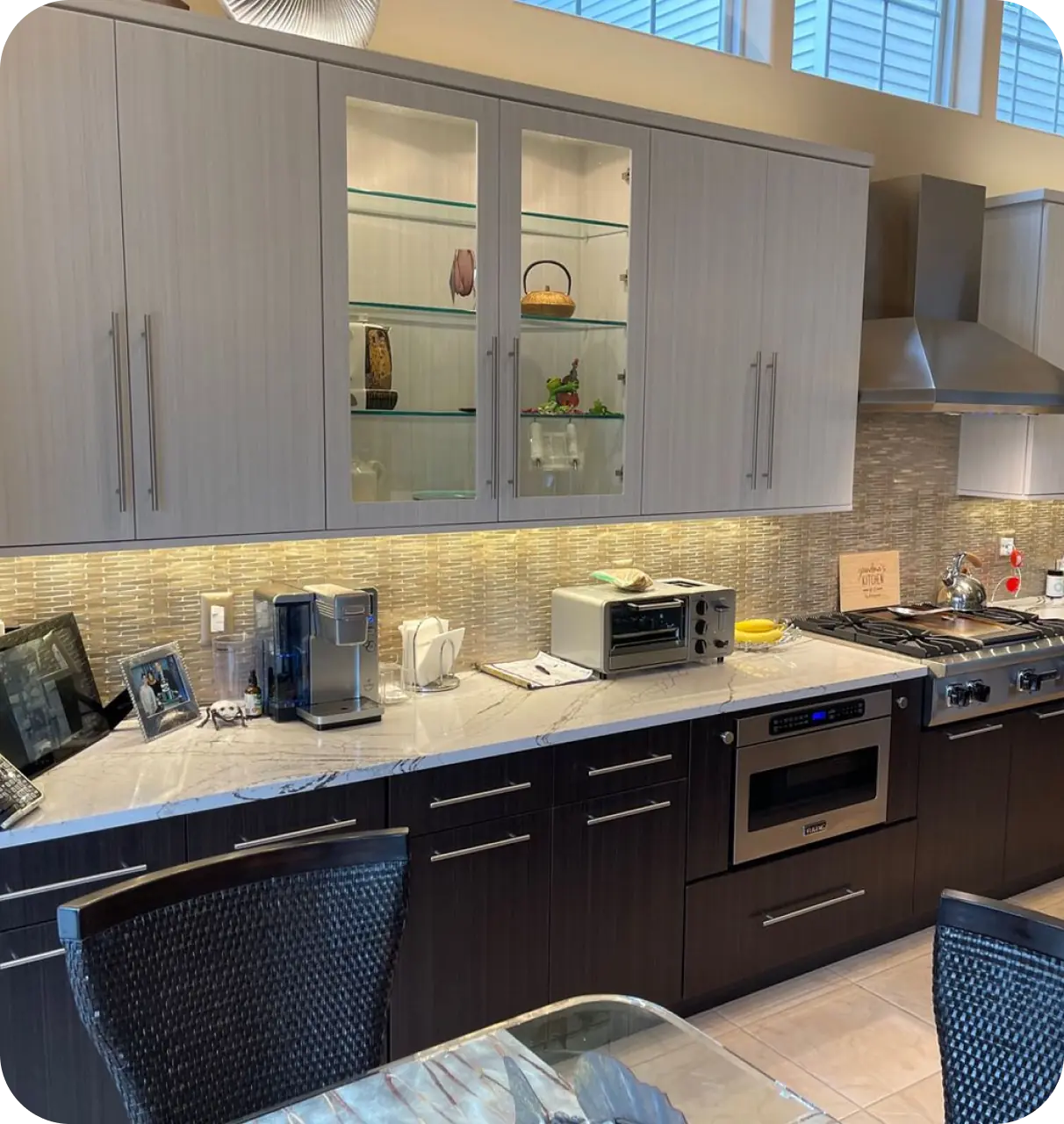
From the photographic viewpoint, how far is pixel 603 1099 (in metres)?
1.41

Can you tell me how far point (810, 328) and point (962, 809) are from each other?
5.32 ft

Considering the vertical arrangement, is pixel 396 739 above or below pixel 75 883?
above

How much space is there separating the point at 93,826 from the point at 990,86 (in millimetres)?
4116

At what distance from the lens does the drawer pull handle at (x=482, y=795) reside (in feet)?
7.88

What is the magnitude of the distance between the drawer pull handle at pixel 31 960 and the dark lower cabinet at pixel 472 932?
2.42ft

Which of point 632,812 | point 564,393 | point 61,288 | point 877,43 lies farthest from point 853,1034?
point 877,43

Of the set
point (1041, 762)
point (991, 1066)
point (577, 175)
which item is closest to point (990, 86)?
point (577, 175)

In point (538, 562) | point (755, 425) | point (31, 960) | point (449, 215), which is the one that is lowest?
point (31, 960)

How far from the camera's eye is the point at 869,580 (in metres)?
3.99

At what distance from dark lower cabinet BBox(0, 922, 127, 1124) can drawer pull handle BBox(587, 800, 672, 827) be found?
1202 millimetres

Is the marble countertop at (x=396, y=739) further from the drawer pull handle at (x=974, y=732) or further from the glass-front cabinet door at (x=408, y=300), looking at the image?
the glass-front cabinet door at (x=408, y=300)

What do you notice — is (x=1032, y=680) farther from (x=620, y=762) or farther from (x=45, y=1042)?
(x=45, y=1042)

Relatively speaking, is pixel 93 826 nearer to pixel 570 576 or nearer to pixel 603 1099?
pixel 603 1099

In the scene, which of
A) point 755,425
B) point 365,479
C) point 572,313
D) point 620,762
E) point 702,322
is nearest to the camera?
point 365,479
